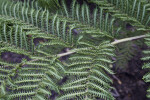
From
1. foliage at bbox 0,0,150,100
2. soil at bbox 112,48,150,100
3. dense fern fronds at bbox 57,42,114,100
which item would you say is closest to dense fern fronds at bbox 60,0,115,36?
foliage at bbox 0,0,150,100

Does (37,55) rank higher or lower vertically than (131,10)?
lower

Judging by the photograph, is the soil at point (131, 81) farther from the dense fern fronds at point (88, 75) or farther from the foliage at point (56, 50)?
the dense fern fronds at point (88, 75)

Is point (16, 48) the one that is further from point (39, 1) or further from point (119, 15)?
point (119, 15)

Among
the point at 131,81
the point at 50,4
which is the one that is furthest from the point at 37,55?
the point at 131,81

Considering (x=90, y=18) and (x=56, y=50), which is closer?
(x=90, y=18)

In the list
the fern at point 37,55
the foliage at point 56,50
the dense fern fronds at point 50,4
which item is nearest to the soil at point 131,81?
the foliage at point 56,50

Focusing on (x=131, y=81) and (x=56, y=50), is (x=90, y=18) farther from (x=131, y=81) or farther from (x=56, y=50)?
(x=131, y=81)

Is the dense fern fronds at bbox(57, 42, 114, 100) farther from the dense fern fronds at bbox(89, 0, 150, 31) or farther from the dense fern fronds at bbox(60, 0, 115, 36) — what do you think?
the dense fern fronds at bbox(89, 0, 150, 31)
